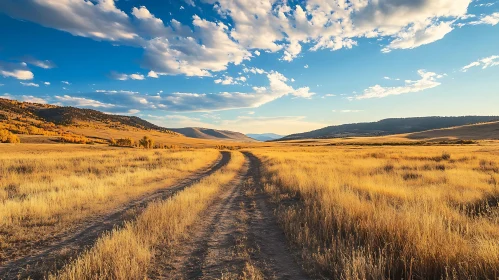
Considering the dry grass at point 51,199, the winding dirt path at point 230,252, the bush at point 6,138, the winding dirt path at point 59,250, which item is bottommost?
the winding dirt path at point 230,252

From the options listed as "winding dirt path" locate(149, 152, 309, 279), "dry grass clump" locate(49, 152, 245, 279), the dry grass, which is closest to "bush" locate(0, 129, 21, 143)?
the dry grass

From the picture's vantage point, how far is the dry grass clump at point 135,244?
4.61 metres

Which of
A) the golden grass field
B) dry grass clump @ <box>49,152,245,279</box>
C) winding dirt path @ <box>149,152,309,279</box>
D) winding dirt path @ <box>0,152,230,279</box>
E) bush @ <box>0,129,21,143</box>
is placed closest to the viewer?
the golden grass field

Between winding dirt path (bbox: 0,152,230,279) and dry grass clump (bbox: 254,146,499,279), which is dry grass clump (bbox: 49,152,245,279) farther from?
dry grass clump (bbox: 254,146,499,279)

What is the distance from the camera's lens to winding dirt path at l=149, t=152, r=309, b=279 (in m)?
4.95

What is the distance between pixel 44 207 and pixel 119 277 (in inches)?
273

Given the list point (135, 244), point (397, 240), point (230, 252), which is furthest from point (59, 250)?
point (397, 240)

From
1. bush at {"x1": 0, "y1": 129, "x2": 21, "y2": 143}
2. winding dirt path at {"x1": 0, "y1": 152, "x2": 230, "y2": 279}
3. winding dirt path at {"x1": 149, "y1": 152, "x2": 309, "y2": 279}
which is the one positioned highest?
bush at {"x1": 0, "y1": 129, "x2": 21, "y2": 143}

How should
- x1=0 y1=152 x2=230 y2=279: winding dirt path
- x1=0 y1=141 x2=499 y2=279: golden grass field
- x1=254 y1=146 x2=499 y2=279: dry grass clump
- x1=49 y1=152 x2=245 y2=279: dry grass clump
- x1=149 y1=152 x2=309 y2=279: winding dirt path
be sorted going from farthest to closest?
x1=0 y1=152 x2=230 y2=279: winding dirt path
x1=149 y1=152 x2=309 y2=279: winding dirt path
x1=49 y1=152 x2=245 y2=279: dry grass clump
x1=0 y1=141 x2=499 y2=279: golden grass field
x1=254 y1=146 x2=499 y2=279: dry grass clump

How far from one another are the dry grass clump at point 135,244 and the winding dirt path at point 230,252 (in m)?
0.32

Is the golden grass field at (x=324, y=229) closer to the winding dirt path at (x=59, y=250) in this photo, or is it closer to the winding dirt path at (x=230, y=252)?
the winding dirt path at (x=230, y=252)

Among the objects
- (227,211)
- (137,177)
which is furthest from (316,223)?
(137,177)

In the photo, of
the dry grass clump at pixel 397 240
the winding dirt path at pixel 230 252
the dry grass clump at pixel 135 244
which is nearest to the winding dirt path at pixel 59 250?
the dry grass clump at pixel 135 244

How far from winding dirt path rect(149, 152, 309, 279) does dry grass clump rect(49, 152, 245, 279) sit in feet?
1.05
